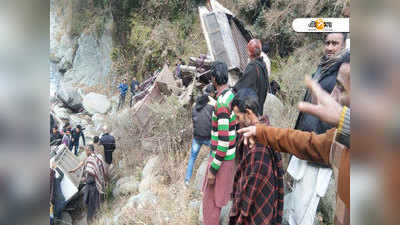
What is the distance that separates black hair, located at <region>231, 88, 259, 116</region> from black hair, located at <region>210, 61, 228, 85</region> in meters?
0.20

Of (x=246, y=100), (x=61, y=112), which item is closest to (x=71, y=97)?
(x=61, y=112)

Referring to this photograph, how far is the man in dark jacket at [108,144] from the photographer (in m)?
4.13

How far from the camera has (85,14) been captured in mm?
4215

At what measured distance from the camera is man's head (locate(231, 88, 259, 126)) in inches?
144

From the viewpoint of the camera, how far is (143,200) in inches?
159

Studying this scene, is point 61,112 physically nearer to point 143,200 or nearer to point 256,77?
point 143,200

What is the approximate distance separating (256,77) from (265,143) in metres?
0.74

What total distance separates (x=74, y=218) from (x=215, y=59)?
7.84 ft

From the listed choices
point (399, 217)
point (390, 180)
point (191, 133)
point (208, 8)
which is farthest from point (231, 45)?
point (399, 217)

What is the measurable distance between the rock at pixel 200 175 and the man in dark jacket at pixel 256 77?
823mm

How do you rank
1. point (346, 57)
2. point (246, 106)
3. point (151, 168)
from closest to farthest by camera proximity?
point (346, 57) → point (246, 106) → point (151, 168)

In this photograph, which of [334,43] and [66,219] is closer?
[334,43]

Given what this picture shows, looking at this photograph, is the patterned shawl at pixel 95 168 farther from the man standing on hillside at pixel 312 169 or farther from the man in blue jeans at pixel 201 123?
the man standing on hillside at pixel 312 169

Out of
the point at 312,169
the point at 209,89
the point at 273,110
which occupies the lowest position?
the point at 312,169
